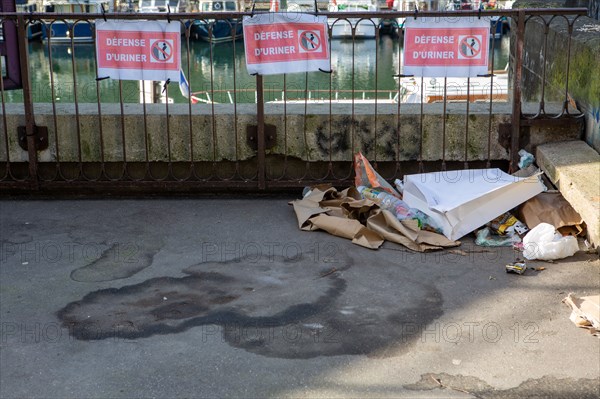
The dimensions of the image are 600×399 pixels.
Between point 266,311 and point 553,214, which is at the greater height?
point 553,214

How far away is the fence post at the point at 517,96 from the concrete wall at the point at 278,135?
3.7 inches

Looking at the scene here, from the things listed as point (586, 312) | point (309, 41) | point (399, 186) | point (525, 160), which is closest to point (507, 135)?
point (525, 160)

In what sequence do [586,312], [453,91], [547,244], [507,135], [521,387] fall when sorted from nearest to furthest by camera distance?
[521,387] < [586,312] < [547,244] < [507,135] < [453,91]

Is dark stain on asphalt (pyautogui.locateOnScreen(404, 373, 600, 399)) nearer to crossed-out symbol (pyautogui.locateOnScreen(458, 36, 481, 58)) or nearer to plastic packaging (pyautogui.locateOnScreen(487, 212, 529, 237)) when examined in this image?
plastic packaging (pyautogui.locateOnScreen(487, 212, 529, 237))

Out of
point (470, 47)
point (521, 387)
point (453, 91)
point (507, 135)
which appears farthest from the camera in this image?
point (453, 91)

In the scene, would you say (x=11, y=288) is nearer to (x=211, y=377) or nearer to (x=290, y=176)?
(x=211, y=377)

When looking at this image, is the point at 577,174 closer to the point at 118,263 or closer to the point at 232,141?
the point at 232,141

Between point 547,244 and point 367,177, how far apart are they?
182 cm

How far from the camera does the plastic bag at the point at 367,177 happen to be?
7.64m

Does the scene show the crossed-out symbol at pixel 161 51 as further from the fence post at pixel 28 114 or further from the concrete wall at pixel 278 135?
the fence post at pixel 28 114

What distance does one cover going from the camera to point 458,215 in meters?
6.99

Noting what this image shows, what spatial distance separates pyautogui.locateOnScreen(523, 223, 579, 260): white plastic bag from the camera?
6512 millimetres

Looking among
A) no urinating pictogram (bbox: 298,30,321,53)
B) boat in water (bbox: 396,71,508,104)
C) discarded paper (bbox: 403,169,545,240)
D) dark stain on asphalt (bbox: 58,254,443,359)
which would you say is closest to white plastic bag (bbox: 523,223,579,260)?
discarded paper (bbox: 403,169,545,240)

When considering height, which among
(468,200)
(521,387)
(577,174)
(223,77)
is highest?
(577,174)
